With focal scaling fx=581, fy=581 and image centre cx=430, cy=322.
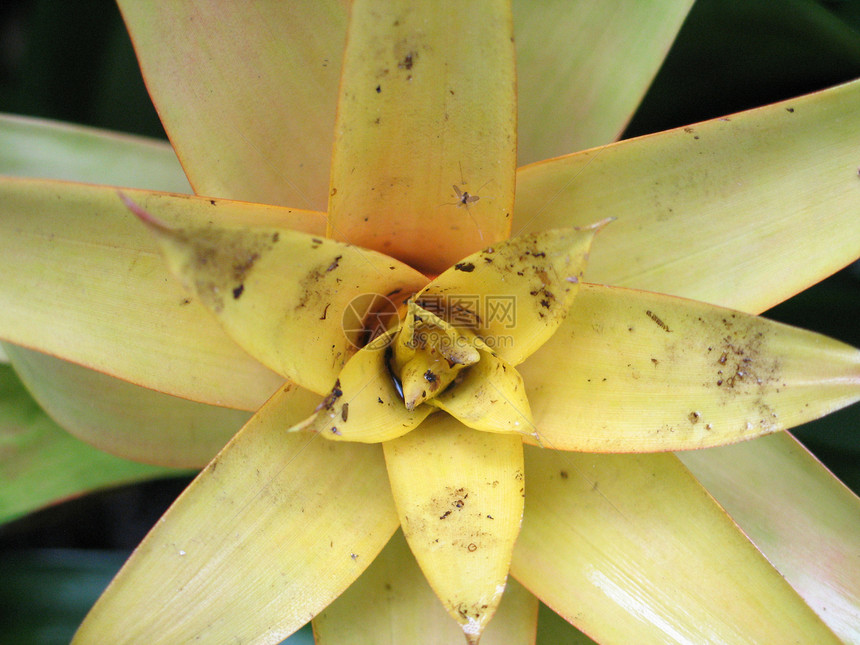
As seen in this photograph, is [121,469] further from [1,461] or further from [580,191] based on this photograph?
[580,191]

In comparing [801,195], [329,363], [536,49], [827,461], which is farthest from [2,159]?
[827,461]

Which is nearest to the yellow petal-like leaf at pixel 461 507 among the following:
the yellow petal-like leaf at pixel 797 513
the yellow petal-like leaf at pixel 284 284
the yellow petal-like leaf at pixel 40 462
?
the yellow petal-like leaf at pixel 284 284

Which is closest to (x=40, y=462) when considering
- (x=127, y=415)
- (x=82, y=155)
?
(x=127, y=415)

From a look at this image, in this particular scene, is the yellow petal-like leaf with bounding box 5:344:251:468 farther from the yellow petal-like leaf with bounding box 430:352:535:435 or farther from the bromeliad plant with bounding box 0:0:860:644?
the yellow petal-like leaf with bounding box 430:352:535:435

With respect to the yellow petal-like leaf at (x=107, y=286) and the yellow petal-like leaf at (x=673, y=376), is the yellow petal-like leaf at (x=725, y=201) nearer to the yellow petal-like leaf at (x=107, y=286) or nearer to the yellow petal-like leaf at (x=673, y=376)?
the yellow petal-like leaf at (x=673, y=376)

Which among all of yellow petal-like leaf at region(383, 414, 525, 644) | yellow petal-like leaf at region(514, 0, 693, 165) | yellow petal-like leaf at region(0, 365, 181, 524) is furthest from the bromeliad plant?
yellow petal-like leaf at region(0, 365, 181, 524)
